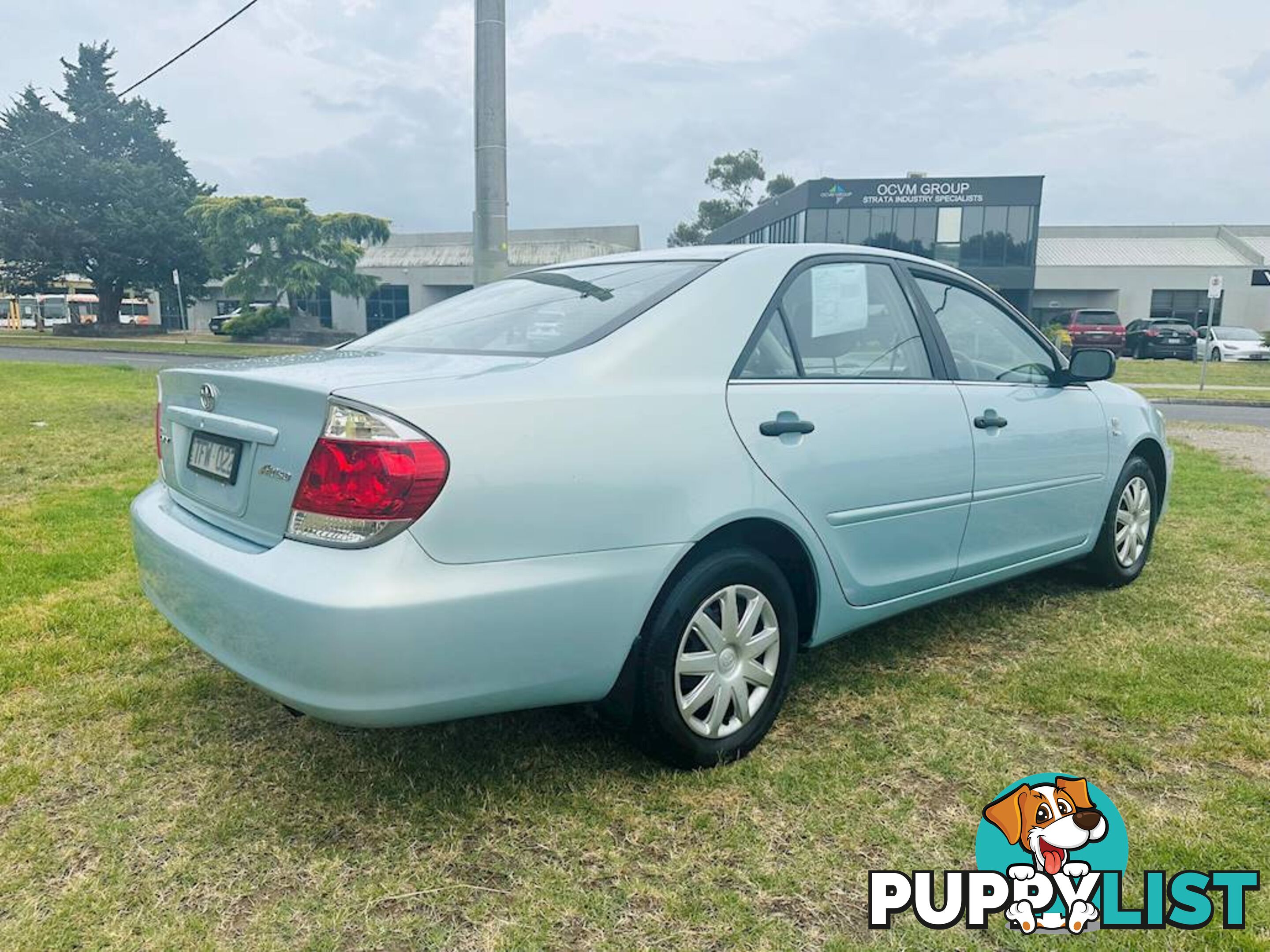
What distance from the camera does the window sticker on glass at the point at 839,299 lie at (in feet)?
10.4

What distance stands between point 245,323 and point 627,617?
127 ft

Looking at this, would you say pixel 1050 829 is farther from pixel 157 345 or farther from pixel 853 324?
pixel 157 345

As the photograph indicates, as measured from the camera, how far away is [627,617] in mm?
2434

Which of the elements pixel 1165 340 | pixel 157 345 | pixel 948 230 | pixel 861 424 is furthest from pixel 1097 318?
pixel 861 424

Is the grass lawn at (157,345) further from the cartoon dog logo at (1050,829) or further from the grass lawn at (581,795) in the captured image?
the cartoon dog logo at (1050,829)

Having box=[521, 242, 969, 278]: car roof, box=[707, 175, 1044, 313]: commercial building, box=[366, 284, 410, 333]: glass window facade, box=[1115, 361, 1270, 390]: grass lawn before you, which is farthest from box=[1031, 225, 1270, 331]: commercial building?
box=[521, 242, 969, 278]: car roof

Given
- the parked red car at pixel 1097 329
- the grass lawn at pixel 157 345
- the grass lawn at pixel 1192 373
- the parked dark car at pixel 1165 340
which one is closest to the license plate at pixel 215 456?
the grass lawn at pixel 1192 373

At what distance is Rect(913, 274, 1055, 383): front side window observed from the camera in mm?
3670

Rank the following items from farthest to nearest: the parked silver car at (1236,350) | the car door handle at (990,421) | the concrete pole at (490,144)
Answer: the parked silver car at (1236,350), the concrete pole at (490,144), the car door handle at (990,421)

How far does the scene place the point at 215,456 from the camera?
103 inches

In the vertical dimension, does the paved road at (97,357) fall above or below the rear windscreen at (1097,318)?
below

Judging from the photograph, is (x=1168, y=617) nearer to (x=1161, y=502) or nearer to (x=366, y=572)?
(x=1161, y=502)

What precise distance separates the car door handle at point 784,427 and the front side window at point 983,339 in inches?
41.7

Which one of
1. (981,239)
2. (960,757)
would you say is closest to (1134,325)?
(981,239)
